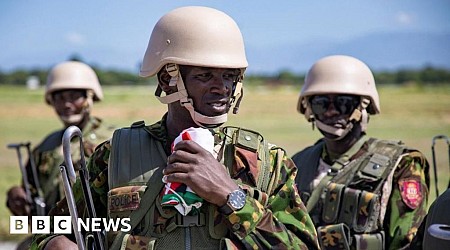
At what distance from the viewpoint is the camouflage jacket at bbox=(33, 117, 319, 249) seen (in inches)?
131

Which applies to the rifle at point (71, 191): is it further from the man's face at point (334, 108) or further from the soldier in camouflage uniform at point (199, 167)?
the man's face at point (334, 108)

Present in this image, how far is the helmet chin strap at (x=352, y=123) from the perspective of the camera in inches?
231

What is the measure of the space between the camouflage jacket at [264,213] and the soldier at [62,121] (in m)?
3.34

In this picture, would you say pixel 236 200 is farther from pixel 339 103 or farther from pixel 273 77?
pixel 273 77

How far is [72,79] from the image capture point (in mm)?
7512

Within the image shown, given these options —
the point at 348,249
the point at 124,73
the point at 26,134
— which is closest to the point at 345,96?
the point at 348,249

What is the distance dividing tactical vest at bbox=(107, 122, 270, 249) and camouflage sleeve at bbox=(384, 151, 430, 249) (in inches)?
82.5

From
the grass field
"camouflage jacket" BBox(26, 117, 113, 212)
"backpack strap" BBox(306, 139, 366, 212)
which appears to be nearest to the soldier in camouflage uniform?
"backpack strap" BBox(306, 139, 366, 212)

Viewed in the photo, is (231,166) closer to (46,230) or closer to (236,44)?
(236,44)

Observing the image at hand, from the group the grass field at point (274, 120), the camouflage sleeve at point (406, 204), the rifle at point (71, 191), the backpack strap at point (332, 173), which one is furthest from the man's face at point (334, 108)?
the grass field at point (274, 120)

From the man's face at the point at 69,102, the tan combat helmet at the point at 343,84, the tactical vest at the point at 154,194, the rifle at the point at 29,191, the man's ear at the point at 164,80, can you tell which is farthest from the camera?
the man's face at the point at 69,102

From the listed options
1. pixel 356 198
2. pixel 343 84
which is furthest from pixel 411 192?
pixel 343 84

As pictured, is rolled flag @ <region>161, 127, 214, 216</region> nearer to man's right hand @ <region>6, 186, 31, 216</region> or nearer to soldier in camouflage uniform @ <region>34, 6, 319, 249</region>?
soldier in camouflage uniform @ <region>34, 6, 319, 249</region>

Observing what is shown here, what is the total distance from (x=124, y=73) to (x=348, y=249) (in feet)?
244
